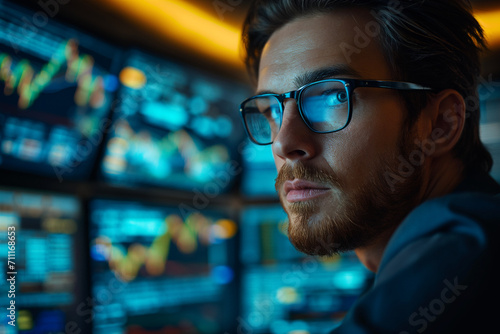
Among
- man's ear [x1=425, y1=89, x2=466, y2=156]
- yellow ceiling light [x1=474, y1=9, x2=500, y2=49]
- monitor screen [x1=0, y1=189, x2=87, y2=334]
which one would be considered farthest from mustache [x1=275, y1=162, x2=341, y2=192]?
yellow ceiling light [x1=474, y1=9, x2=500, y2=49]

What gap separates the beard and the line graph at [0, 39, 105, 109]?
1087 millimetres

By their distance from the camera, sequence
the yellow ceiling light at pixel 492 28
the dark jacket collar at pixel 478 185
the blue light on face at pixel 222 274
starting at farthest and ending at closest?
the yellow ceiling light at pixel 492 28 → the blue light on face at pixel 222 274 → the dark jacket collar at pixel 478 185

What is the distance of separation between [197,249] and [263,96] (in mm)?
1469

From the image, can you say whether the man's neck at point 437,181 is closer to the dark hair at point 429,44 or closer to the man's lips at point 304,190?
the dark hair at point 429,44

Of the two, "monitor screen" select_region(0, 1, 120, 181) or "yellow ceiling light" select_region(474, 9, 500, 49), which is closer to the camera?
"monitor screen" select_region(0, 1, 120, 181)

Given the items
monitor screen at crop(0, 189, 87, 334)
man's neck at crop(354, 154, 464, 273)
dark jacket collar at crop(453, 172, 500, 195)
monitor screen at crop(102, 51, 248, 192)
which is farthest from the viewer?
monitor screen at crop(102, 51, 248, 192)

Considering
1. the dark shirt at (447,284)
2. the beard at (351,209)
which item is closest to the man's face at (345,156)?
the beard at (351,209)

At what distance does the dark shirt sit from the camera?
1.95 ft

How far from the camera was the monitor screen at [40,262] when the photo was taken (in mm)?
1478

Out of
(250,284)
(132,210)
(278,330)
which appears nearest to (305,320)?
(278,330)

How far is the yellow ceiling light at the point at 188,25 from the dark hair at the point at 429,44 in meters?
1.17

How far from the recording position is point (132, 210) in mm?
2004

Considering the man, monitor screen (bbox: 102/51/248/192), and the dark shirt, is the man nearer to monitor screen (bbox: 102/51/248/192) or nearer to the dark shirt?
the dark shirt

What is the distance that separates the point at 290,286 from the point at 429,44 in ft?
6.10
